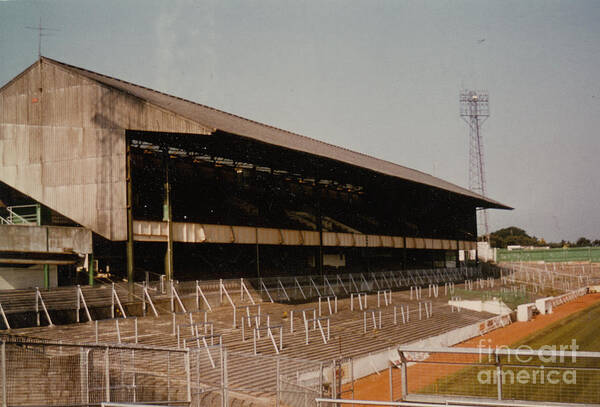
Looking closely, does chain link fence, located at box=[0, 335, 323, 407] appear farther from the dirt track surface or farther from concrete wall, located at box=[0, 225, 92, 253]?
concrete wall, located at box=[0, 225, 92, 253]

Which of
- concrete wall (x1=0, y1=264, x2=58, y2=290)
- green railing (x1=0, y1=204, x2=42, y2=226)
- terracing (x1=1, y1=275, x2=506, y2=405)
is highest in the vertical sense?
green railing (x1=0, y1=204, x2=42, y2=226)

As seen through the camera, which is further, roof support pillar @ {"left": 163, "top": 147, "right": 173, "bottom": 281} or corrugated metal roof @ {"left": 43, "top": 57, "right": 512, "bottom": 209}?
corrugated metal roof @ {"left": 43, "top": 57, "right": 512, "bottom": 209}

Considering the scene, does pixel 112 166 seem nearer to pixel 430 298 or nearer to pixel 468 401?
pixel 468 401

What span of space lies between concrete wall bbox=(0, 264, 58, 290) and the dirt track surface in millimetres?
16519

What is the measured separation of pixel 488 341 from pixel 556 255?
→ 72.1 meters

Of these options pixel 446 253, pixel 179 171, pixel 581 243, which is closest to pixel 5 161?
pixel 179 171

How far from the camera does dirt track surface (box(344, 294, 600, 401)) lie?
21.2 metres

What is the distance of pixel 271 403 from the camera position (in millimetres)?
15875

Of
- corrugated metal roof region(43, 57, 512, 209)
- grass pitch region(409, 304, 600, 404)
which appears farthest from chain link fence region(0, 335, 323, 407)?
corrugated metal roof region(43, 57, 512, 209)

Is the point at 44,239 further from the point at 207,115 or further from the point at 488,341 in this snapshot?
the point at 488,341

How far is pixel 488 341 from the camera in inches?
1313

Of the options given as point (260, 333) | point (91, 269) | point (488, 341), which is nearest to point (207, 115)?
point (91, 269)

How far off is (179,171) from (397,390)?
23.6 m

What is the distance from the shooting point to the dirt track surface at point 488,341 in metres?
21.2
